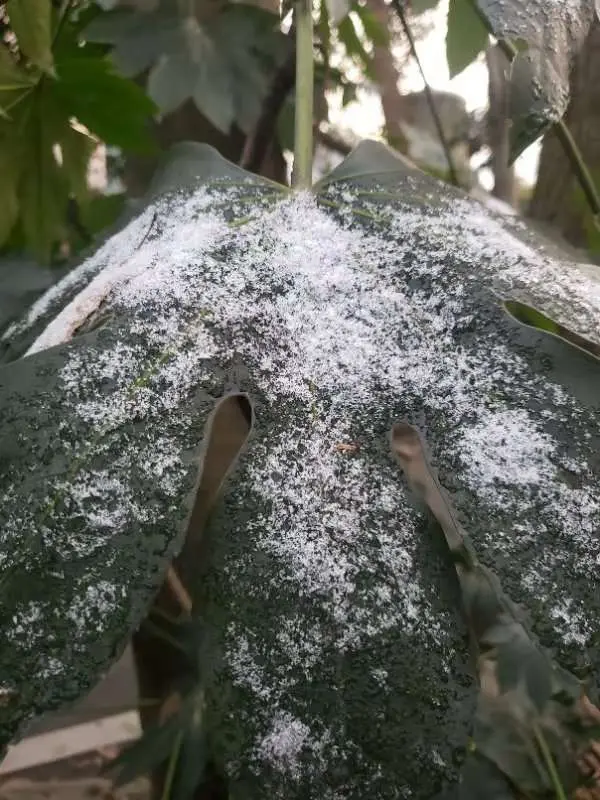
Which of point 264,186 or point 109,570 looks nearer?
point 109,570

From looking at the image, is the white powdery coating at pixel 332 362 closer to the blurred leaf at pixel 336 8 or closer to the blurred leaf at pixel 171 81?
the blurred leaf at pixel 336 8

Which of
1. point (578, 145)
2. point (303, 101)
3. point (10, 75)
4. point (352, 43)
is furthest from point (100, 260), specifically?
point (578, 145)

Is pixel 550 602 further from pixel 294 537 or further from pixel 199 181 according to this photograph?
pixel 199 181

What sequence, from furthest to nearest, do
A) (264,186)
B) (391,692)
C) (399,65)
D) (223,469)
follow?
1. (399,65)
2. (223,469)
3. (264,186)
4. (391,692)

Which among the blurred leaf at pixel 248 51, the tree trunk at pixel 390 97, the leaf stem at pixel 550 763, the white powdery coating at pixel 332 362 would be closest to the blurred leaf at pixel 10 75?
the blurred leaf at pixel 248 51

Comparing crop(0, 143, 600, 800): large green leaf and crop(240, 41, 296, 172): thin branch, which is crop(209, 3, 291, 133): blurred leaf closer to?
crop(240, 41, 296, 172): thin branch

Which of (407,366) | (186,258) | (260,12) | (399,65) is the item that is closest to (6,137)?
(260,12)
